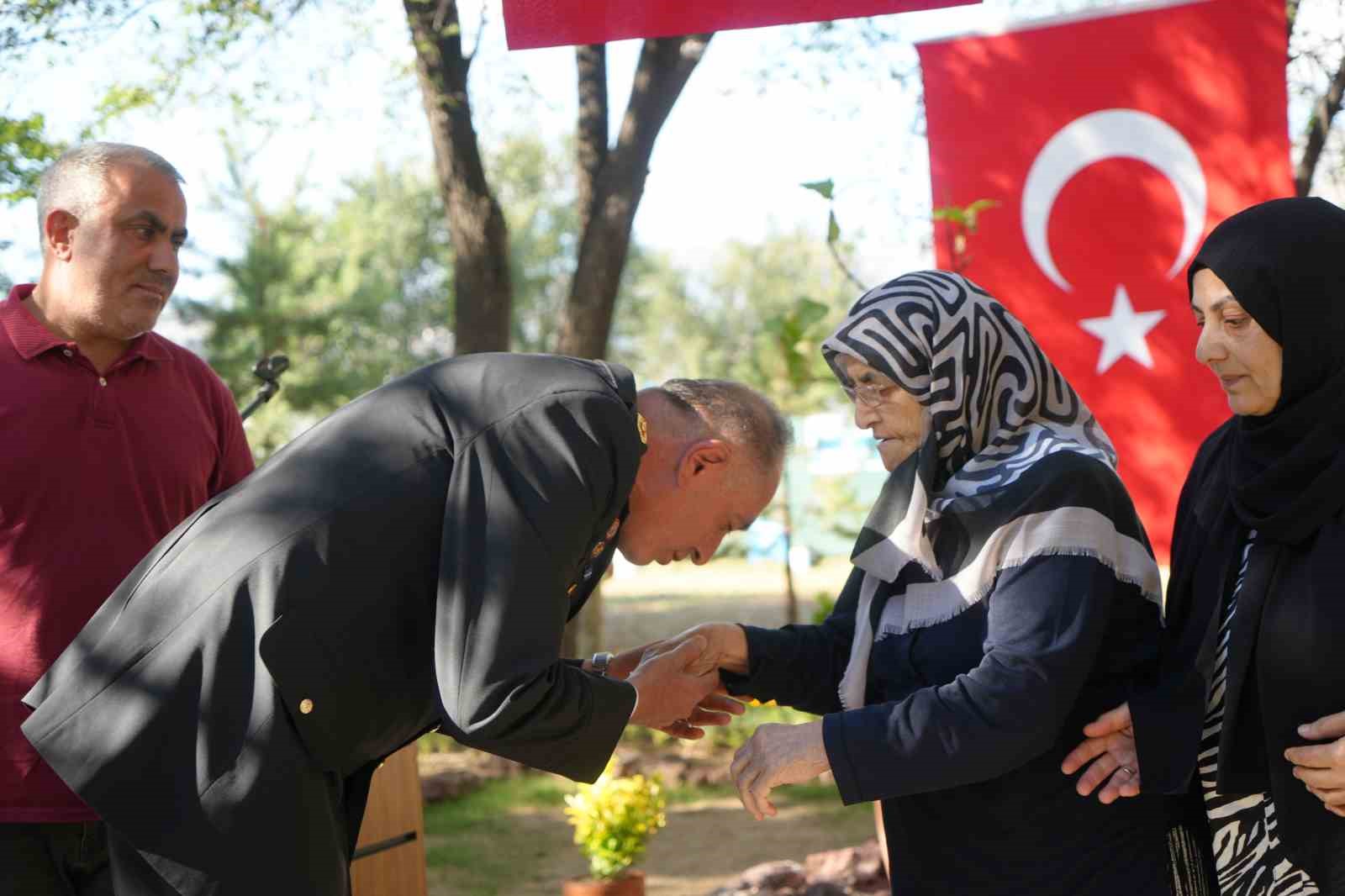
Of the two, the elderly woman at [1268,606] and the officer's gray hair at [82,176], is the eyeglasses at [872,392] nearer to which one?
the elderly woman at [1268,606]

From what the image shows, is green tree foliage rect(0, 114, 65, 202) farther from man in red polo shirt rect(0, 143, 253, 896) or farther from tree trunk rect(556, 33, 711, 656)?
tree trunk rect(556, 33, 711, 656)

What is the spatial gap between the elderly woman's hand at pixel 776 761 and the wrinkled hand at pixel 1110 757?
1.37 feet

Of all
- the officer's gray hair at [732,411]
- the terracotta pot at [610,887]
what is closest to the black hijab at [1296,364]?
the officer's gray hair at [732,411]

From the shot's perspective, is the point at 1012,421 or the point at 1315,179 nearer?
the point at 1012,421

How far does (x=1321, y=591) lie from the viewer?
6.86 ft

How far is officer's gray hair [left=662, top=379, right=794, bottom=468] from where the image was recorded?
2203 mm

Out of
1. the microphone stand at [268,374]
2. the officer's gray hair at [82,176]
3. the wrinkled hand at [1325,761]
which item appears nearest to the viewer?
the wrinkled hand at [1325,761]

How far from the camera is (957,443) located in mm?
2406

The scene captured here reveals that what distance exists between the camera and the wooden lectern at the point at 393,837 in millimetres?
3975

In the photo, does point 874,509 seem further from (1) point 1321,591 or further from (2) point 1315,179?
(2) point 1315,179

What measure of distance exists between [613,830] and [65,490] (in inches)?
112

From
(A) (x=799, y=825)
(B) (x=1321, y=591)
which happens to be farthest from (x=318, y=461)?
(A) (x=799, y=825)

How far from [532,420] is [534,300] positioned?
112ft

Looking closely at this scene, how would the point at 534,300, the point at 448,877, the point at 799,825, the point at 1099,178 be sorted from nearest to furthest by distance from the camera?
the point at 1099,178
the point at 448,877
the point at 799,825
the point at 534,300
